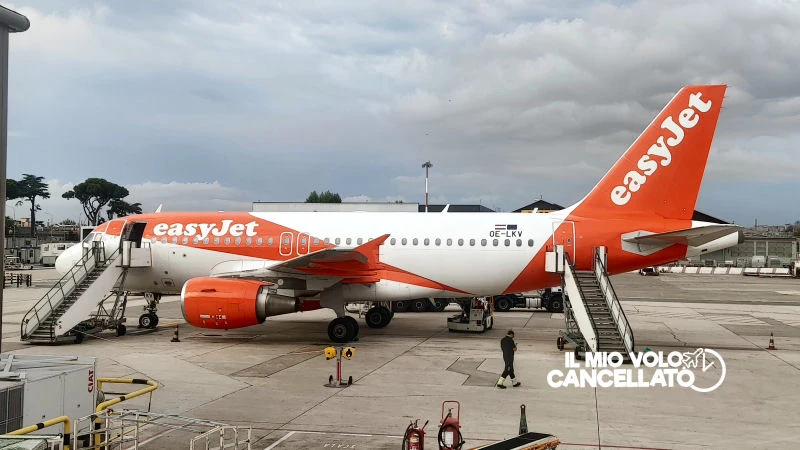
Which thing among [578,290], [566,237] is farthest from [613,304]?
[566,237]

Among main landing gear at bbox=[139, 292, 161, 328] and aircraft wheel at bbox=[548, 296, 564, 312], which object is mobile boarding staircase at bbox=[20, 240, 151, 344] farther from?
aircraft wheel at bbox=[548, 296, 564, 312]

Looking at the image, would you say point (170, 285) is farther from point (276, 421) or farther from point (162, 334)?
point (276, 421)

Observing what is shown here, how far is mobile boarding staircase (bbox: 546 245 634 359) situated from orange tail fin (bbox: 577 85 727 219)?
1831 mm

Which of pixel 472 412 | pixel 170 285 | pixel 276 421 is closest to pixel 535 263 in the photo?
pixel 472 412

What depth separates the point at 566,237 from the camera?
19422 millimetres

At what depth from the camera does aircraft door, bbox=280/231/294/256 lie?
20.6 metres

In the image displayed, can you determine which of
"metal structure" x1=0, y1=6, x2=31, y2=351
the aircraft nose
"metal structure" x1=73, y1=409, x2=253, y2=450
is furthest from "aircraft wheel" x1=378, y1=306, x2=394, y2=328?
"metal structure" x1=0, y1=6, x2=31, y2=351

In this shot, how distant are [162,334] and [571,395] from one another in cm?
1470

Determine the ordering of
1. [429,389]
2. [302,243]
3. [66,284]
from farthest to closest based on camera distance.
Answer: [302,243] → [66,284] → [429,389]

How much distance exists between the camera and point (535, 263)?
1953cm

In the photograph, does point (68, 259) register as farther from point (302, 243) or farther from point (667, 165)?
point (667, 165)

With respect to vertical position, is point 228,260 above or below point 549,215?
below

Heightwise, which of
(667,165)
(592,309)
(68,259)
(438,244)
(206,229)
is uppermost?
(667,165)

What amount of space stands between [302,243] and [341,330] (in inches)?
137
